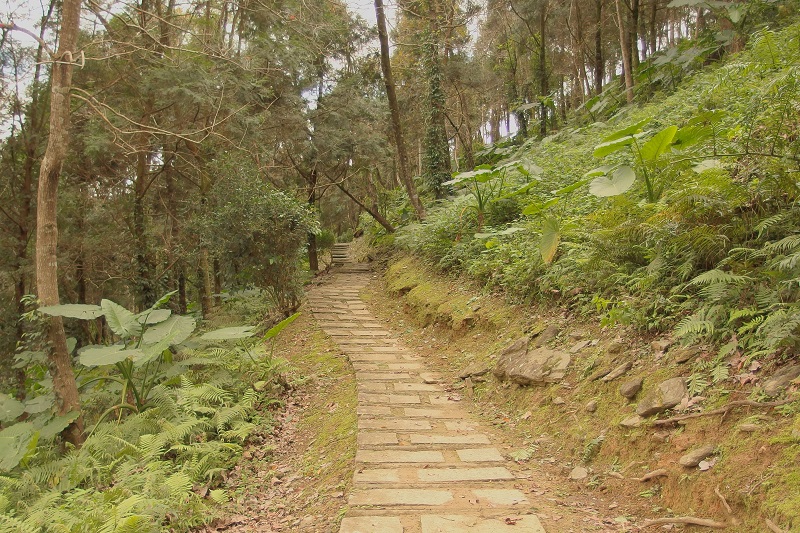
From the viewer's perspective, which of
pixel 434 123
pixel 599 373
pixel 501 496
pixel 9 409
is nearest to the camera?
pixel 501 496

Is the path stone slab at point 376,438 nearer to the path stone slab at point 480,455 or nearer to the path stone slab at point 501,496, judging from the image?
the path stone slab at point 480,455

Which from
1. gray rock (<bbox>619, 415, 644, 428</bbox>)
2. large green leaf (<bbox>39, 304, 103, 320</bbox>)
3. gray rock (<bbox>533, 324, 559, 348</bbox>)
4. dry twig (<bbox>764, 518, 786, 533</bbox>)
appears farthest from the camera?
large green leaf (<bbox>39, 304, 103, 320</bbox>)

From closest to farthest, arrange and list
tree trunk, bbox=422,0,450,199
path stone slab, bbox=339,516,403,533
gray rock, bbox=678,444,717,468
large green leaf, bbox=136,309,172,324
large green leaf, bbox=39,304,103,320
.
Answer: gray rock, bbox=678,444,717,468
path stone slab, bbox=339,516,403,533
large green leaf, bbox=39,304,103,320
large green leaf, bbox=136,309,172,324
tree trunk, bbox=422,0,450,199

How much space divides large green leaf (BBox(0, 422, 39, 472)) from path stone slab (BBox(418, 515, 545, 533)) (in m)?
3.83

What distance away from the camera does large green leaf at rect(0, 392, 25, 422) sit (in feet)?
17.8

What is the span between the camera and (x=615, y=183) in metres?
4.38

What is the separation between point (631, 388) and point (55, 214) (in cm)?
589

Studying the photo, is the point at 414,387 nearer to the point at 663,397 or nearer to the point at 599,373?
the point at 599,373

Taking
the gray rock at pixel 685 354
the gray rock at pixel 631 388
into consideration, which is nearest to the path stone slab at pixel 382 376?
the gray rock at pixel 631 388

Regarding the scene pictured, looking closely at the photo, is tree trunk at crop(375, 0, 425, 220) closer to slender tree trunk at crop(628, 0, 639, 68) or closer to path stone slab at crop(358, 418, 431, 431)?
slender tree trunk at crop(628, 0, 639, 68)

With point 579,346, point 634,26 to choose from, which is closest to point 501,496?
point 579,346

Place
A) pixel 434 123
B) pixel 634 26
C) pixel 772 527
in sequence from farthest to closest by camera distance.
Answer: pixel 634 26 → pixel 434 123 → pixel 772 527

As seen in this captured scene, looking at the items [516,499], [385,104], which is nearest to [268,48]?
[385,104]

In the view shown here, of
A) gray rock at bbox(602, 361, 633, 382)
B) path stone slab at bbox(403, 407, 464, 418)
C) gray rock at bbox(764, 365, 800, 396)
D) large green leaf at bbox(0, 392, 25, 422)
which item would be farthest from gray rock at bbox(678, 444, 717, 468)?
large green leaf at bbox(0, 392, 25, 422)
